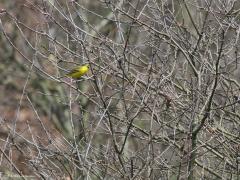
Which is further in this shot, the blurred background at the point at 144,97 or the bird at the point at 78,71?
the bird at the point at 78,71

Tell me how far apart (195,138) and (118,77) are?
1.09m

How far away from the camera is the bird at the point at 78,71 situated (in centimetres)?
665

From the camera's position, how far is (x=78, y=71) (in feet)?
22.6

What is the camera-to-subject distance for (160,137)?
659 centimetres

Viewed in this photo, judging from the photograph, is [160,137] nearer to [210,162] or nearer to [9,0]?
[210,162]

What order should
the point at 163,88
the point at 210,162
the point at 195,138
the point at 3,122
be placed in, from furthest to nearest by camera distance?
the point at 210,162
the point at 163,88
the point at 195,138
the point at 3,122

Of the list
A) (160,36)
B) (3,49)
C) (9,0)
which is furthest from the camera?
(3,49)

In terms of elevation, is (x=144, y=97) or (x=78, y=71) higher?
(x=78, y=71)

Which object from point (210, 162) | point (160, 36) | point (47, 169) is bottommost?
point (47, 169)

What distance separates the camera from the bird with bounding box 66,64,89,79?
6648 mm

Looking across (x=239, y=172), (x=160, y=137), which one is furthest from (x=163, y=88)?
(x=239, y=172)

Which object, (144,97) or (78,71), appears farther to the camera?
(78,71)

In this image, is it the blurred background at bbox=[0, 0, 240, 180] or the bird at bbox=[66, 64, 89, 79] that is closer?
the blurred background at bbox=[0, 0, 240, 180]

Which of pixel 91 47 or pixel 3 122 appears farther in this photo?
pixel 91 47
